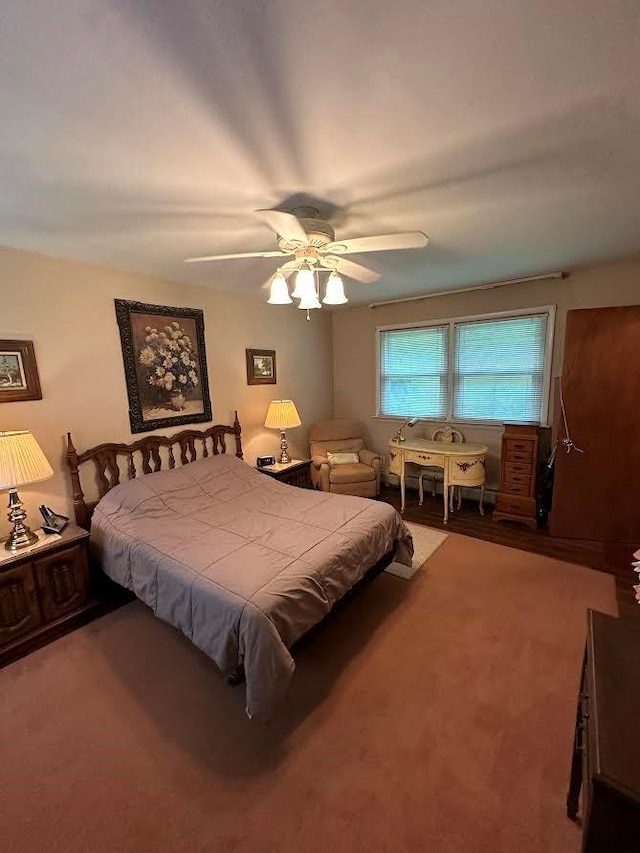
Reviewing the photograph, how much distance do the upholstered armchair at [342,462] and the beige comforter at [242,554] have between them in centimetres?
105

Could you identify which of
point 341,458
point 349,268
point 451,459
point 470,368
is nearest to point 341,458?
point 341,458

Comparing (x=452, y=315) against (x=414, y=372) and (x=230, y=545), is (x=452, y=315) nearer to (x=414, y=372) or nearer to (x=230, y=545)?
(x=414, y=372)

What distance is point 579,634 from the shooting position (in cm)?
215

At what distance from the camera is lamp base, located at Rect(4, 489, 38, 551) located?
2133 millimetres

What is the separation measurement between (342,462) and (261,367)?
1.52 metres

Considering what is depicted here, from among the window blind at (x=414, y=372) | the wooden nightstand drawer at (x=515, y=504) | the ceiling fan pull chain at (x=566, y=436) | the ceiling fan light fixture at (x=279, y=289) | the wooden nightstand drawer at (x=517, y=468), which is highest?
the ceiling fan light fixture at (x=279, y=289)

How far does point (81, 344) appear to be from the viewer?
2.64 m

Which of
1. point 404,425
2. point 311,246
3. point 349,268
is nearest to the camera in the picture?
point 311,246

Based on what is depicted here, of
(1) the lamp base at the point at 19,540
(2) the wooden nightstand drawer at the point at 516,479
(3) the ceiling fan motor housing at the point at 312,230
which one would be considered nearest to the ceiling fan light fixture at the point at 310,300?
(3) the ceiling fan motor housing at the point at 312,230

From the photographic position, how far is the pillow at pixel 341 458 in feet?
14.3

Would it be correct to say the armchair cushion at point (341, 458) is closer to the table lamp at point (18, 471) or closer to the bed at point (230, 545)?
the bed at point (230, 545)

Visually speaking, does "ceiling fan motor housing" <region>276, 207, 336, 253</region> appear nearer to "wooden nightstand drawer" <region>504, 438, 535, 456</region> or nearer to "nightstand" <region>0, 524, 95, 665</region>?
"nightstand" <region>0, 524, 95, 665</region>

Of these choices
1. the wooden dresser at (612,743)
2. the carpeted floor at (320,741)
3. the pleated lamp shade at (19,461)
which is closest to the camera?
the wooden dresser at (612,743)

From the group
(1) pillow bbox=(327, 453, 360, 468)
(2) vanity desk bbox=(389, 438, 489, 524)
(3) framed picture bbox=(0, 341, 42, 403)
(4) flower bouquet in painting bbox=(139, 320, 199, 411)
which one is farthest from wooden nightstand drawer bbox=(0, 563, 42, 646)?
(2) vanity desk bbox=(389, 438, 489, 524)
